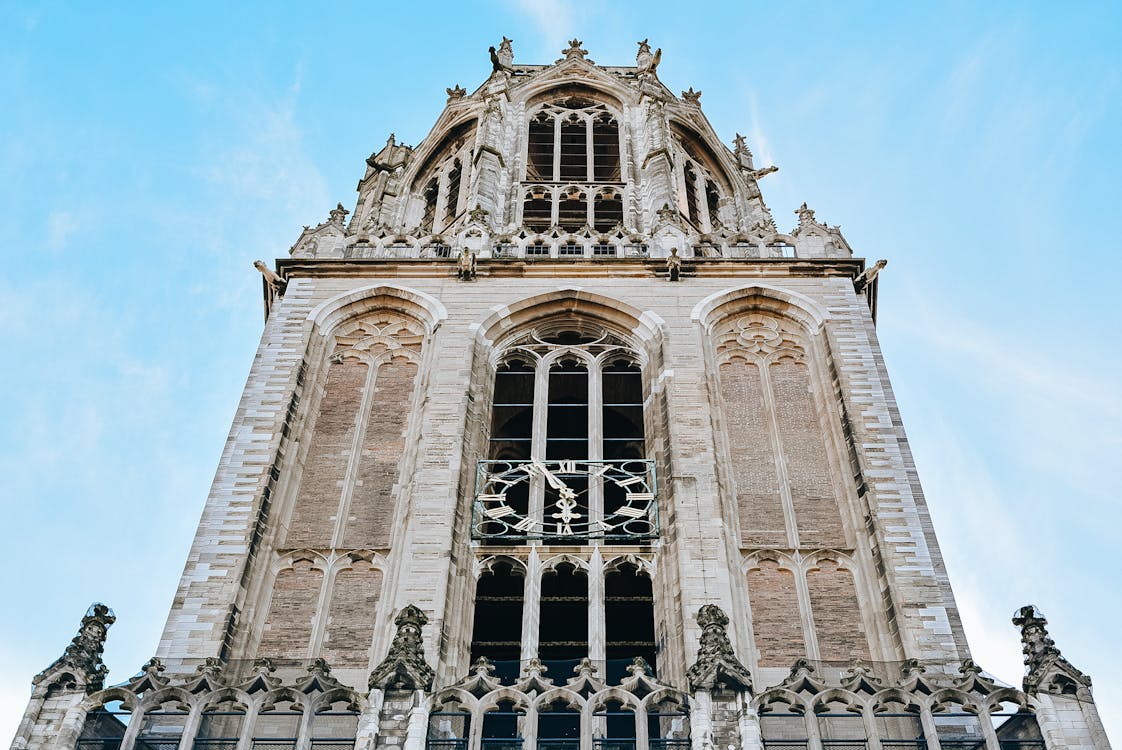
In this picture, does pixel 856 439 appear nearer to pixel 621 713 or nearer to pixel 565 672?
pixel 565 672

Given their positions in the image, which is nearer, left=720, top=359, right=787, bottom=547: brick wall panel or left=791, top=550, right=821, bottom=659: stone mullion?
left=791, top=550, right=821, bottom=659: stone mullion

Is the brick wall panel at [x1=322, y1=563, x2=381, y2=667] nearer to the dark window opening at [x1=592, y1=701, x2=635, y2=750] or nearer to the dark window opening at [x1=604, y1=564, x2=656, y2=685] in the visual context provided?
the dark window opening at [x1=604, y1=564, x2=656, y2=685]

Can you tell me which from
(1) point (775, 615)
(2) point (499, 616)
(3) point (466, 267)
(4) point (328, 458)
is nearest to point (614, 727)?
(1) point (775, 615)

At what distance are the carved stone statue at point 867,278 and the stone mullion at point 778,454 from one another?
117 inches

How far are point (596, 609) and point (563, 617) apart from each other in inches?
75.1

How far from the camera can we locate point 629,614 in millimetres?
20125

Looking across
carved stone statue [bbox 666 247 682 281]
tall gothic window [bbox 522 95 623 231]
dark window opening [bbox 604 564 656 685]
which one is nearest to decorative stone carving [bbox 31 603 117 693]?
dark window opening [bbox 604 564 656 685]

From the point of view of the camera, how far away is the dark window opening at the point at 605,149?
34156mm

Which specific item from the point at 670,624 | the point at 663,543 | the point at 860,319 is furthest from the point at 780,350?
the point at 670,624

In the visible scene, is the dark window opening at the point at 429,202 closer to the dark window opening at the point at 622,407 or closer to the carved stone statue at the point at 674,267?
the carved stone statue at the point at 674,267

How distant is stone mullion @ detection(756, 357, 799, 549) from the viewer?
1989 cm

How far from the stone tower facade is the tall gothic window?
93 cm

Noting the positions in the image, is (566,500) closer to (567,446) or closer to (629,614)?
(629,614)

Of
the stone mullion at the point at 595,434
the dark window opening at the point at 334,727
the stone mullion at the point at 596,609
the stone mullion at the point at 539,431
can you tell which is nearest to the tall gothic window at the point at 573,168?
the stone mullion at the point at 539,431
